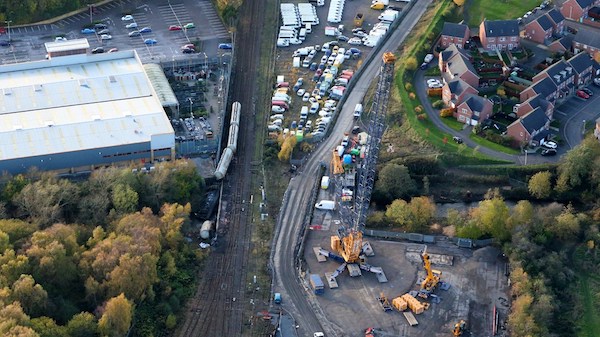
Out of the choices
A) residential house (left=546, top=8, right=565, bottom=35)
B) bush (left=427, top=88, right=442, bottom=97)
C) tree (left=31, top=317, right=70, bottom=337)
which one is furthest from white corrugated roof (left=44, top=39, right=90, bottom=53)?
residential house (left=546, top=8, right=565, bottom=35)

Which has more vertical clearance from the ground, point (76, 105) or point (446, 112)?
point (446, 112)

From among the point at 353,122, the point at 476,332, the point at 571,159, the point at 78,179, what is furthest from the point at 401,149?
the point at 78,179

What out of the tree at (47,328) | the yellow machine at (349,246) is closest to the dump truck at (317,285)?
the yellow machine at (349,246)

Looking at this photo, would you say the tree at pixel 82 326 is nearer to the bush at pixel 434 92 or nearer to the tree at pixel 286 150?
the tree at pixel 286 150

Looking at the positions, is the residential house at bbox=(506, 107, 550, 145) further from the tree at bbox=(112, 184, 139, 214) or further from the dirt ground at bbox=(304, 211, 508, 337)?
the tree at bbox=(112, 184, 139, 214)

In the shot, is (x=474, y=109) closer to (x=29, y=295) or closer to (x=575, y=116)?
(x=575, y=116)

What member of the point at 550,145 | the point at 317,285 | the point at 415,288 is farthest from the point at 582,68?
the point at 317,285

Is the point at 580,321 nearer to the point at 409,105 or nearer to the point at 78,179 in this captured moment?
the point at 409,105
